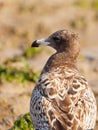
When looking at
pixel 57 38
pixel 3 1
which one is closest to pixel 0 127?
pixel 57 38

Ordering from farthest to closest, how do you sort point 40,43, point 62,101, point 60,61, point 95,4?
point 95,4
point 40,43
point 60,61
point 62,101

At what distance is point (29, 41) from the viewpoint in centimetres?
1845

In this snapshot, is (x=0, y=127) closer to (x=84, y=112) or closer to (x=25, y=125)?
(x=25, y=125)

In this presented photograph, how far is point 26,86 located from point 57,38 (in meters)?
2.69

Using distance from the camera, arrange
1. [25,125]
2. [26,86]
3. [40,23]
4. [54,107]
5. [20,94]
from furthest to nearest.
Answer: [40,23] < [26,86] < [20,94] < [25,125] < [54,107]

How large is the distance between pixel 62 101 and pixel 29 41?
9249mm

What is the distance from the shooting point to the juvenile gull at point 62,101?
902cm

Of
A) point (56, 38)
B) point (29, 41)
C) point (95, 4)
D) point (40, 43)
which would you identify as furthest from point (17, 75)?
point (95, 4)

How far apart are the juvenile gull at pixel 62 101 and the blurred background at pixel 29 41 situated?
1.02 meters

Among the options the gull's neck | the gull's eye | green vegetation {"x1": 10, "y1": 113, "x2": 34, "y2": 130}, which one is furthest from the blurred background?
the gull's eye

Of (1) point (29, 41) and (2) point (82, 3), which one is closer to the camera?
(1) point (29, 41)

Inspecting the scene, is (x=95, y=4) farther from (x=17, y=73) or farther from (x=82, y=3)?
(x=17, y=73)

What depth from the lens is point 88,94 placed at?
966 cm

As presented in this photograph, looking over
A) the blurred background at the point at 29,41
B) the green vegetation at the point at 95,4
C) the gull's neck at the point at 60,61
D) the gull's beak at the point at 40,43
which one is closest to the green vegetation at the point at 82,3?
the blurred background at the point at 29,41
